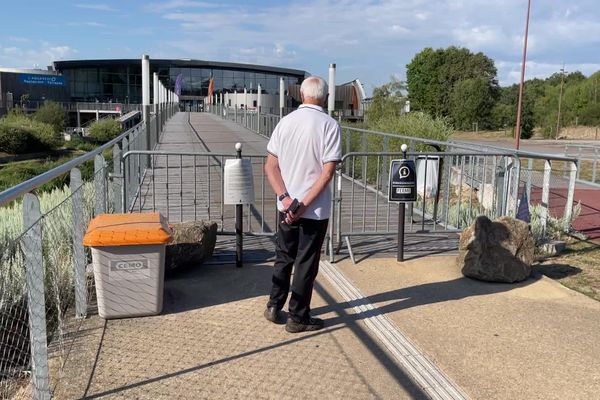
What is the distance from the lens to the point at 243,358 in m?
3.92

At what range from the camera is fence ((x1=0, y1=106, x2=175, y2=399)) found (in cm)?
306

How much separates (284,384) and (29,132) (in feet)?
170

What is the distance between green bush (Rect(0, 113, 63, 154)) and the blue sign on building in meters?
41.2

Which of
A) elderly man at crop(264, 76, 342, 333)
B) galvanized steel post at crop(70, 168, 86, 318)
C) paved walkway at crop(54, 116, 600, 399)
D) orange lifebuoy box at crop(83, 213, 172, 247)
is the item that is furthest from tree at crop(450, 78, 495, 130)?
galvanized steel post at crop(70, 168, 86, 318)

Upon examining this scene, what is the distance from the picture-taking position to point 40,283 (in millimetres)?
3105

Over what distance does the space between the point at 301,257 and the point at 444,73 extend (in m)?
69.3

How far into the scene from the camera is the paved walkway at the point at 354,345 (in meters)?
3.56

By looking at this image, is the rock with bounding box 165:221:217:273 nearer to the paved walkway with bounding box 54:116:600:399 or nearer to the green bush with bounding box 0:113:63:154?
the paved walkway with bounding box 54:116:600:399

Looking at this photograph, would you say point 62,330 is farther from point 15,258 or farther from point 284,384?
point 284,384

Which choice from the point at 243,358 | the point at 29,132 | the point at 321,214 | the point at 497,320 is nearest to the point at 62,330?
the point at 243,358

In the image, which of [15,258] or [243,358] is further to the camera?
[15,258]

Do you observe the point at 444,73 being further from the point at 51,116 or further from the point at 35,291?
the point at 35,291

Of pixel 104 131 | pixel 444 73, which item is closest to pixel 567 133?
pixel 444 73

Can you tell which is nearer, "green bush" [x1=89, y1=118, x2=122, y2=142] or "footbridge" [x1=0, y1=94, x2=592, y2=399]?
"footbridge" [x1=0, y1=94, x2=592, y2=399]
